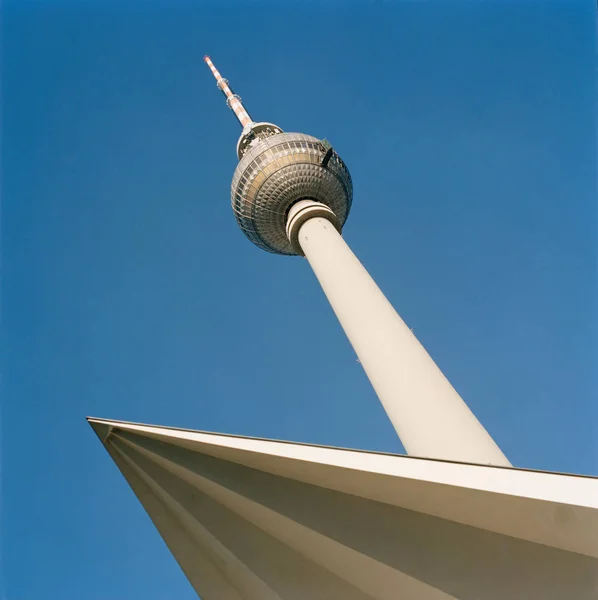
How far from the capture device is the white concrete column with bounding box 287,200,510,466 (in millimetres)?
11914

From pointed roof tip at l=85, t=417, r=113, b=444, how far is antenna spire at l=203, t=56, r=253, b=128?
37316 millimetres

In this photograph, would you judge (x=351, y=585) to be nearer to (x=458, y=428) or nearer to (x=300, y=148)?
(x=458, y=428)

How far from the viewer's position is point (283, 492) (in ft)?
19.2

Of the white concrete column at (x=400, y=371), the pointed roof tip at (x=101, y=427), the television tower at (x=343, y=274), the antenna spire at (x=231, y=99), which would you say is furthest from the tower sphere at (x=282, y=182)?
the pointed roof tip at (x=101, y=427)

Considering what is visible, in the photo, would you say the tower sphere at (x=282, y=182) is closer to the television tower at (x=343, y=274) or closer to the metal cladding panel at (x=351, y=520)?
the television tower at (x=343, y=274)

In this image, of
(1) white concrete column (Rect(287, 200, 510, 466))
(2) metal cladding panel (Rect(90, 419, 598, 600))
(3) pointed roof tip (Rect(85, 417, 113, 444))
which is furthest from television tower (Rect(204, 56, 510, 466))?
(3) pointed roof tip (Rect(85, 417, 113, 444))

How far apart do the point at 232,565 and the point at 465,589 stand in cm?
318

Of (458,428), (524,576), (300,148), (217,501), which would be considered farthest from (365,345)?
(300,148)

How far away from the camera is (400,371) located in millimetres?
14820

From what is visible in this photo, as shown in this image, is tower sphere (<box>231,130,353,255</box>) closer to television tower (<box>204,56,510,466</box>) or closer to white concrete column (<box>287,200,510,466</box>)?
television tower (<box>204,56,510,466</box>)

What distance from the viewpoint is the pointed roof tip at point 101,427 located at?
657 centimetres

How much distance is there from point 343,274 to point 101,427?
1508 cm

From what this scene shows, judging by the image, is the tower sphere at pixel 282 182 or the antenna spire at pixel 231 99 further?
the antenna spire at pixel 231 99

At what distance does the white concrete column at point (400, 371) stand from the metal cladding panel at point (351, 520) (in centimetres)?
353
